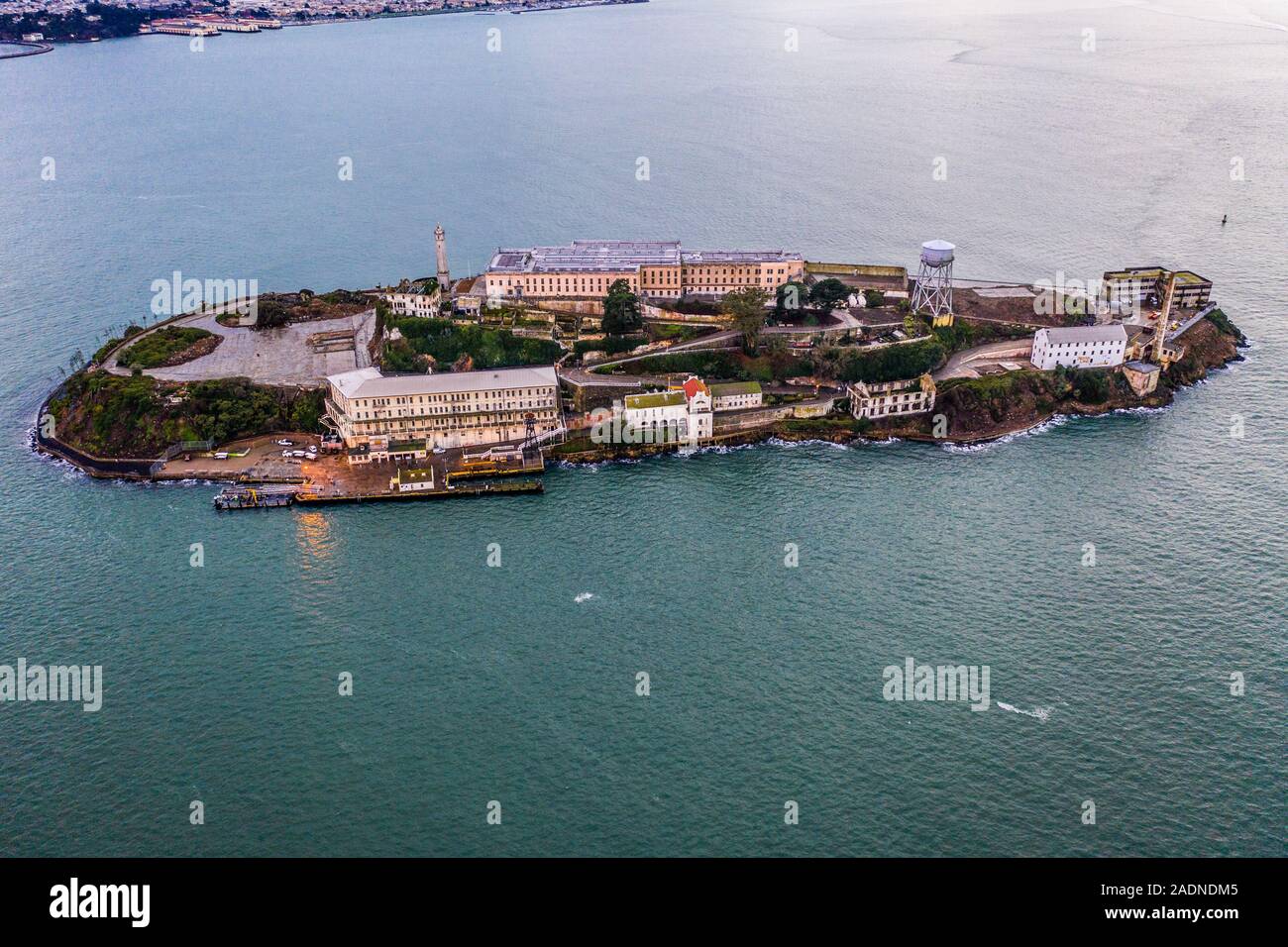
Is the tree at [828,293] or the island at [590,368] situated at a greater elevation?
the tree at [828,293]

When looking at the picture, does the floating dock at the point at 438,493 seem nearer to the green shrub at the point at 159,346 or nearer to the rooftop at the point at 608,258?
the green shrub at the point at 159,346

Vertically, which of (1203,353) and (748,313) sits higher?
(748,313)

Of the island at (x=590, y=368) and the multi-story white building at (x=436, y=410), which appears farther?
the multi-story white building at (x=436, y=410)

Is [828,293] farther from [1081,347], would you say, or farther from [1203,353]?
[1203,353]

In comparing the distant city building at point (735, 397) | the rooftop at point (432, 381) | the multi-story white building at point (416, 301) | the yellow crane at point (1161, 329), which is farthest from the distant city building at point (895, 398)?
the multi-story white building at point (416, 301)

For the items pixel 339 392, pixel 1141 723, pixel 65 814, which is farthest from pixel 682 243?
pixel 65 814

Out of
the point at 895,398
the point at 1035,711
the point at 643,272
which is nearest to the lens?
the point at 1035,711

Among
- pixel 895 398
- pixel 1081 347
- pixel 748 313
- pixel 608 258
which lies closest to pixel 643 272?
pixel 608 258

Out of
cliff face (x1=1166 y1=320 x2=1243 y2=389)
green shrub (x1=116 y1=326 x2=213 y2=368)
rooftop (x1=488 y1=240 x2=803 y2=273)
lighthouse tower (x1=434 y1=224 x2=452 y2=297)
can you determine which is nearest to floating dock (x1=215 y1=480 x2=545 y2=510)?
green shrub (x1=116 y1=326 x2=213 y2=368)
